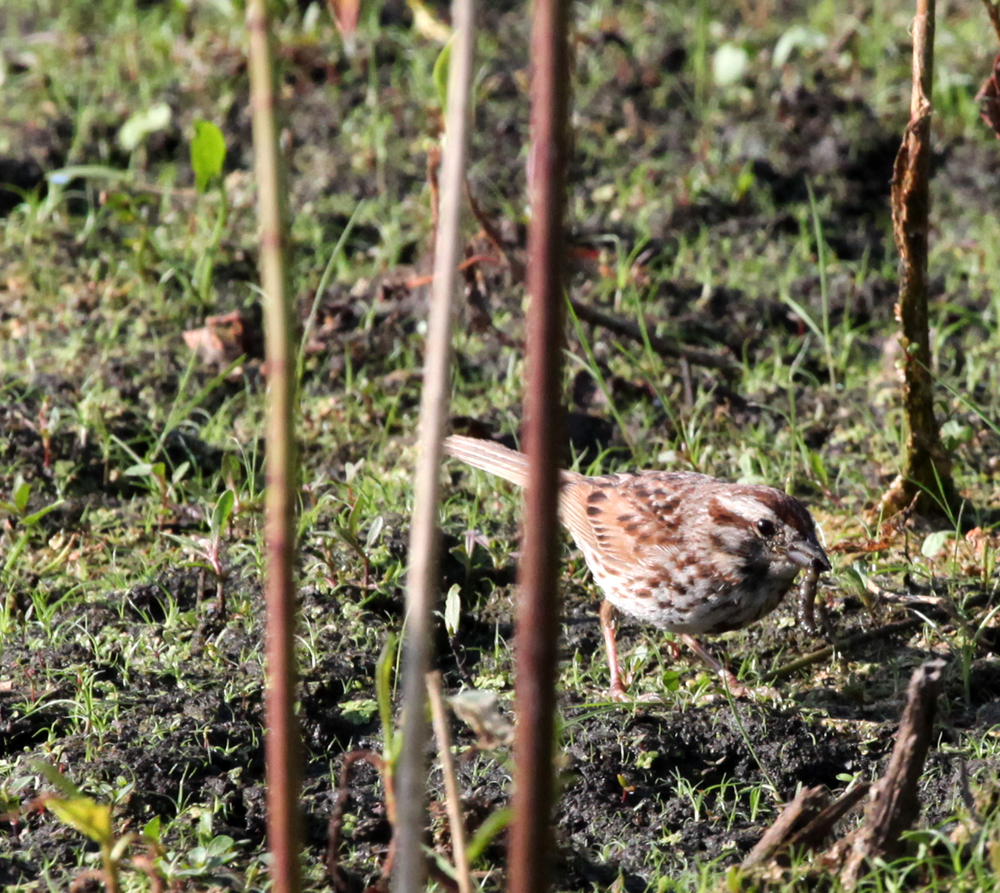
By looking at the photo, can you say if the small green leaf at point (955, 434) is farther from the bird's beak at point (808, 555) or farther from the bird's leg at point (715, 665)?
the bird's leg at point (715, 665)

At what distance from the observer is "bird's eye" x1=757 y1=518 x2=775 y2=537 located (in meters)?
4.09

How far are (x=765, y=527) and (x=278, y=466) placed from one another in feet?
7.68

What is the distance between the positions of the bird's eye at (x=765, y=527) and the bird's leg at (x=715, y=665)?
1.36 ft

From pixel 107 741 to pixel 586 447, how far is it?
229cm

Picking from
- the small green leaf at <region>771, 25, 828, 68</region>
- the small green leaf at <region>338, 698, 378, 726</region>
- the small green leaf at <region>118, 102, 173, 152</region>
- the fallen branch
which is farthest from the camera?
the small green leaf at <region>771, 25, 828, 68</region>

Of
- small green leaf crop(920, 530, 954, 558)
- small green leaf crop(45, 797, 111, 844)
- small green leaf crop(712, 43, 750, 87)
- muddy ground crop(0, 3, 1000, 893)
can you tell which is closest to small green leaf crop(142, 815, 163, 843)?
muddy ground crop(0, 3, 1000, 893)

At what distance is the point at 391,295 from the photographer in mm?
5918

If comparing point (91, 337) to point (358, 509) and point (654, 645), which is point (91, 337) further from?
point (654, 645)

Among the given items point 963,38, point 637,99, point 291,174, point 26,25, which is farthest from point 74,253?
point 963,38

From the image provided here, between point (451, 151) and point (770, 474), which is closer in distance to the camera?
point (451, 151)

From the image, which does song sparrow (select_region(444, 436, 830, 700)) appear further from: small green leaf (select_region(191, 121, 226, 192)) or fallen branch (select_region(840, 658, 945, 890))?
small green leaf (select_region(191, 121, 226, 192))

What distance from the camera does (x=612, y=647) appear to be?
13.6 feet

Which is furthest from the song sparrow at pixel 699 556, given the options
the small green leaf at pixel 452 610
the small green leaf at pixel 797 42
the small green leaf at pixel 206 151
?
the small green leaf at pixel 797 42

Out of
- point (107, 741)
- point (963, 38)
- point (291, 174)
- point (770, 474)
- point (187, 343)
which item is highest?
point (963, 38)
